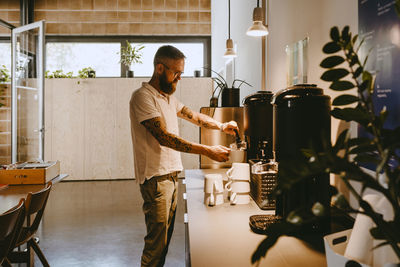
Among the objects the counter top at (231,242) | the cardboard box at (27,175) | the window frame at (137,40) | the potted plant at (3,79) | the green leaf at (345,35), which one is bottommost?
the counter top at (231,242)

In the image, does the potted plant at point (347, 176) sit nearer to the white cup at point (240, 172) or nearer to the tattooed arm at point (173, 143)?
the white cup at point (240, 172)

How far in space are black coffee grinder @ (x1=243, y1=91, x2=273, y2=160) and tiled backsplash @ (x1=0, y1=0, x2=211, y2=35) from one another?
18.2ft

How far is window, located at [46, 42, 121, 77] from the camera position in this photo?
7.38 metres

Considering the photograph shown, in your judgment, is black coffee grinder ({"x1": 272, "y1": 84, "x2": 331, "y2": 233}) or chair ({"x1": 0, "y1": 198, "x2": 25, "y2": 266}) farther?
chair ({"x1": 0, "y1": 198, "x2": 25, "y2": 266})

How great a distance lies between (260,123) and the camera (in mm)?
2234

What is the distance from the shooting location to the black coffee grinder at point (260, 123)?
2.22 meters

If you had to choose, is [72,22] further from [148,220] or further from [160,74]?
[148,220]

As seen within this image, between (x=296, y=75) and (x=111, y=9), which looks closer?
(x=296, y=75)

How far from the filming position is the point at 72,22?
→ 7.26 meters

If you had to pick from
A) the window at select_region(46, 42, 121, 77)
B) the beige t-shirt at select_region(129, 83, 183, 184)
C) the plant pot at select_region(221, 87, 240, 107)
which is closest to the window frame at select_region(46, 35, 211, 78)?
the window at select_region(46, 42, 121, 77)

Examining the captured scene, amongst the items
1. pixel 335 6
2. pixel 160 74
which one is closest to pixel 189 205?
pixel 160 74

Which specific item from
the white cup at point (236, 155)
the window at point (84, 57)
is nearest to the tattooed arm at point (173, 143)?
the white cup at point (236, 155)

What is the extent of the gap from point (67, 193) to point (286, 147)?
5270mm

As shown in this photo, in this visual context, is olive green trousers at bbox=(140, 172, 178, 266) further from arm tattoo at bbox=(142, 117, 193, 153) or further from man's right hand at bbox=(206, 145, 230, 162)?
man's right hand at bbox=(206, 145, 230, 162)
